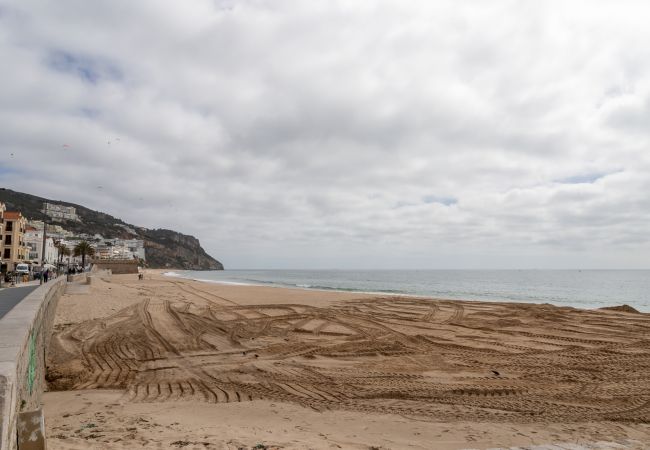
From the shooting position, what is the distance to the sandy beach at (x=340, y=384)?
6.04 meters

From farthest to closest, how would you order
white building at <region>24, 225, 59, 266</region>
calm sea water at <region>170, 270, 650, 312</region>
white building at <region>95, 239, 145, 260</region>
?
white building at <region>95, 239, 145, 260</region> < white building at <region>24, 225, 59, 266</region> < calm sea water at <region>170, 270, 650, 312</region>

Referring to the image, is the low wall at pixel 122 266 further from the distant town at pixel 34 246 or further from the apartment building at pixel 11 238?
the apartment building at pixel 11 238

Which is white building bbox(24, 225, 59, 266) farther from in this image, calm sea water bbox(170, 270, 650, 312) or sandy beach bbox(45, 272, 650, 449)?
sandy beach bbox(45, 272, 650, 449)

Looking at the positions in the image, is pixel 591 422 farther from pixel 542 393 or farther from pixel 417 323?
pixel 417 323

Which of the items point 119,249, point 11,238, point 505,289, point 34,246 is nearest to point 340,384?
point 505,289

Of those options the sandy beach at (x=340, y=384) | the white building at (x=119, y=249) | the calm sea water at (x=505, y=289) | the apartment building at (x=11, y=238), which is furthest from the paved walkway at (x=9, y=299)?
the white building at (x=119, y=249)

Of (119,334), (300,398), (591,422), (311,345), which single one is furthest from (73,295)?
(591,422)

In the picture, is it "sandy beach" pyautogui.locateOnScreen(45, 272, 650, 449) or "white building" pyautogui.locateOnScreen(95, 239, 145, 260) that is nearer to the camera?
"sandy beach" pyautogui.locateOnScreen(45, 272, 650, 449)

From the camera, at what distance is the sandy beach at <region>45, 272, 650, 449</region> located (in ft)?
19.8

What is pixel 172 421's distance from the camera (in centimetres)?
638

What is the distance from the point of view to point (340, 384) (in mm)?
9086

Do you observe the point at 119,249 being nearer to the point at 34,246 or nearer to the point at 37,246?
the point at 37,246

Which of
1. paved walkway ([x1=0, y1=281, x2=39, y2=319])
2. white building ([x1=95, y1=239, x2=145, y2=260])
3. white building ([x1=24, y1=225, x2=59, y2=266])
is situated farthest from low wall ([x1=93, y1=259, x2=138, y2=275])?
paved walkway ([x1=0, y1=281, x2=39, y2=319])

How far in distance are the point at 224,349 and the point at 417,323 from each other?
9180 millimetres
